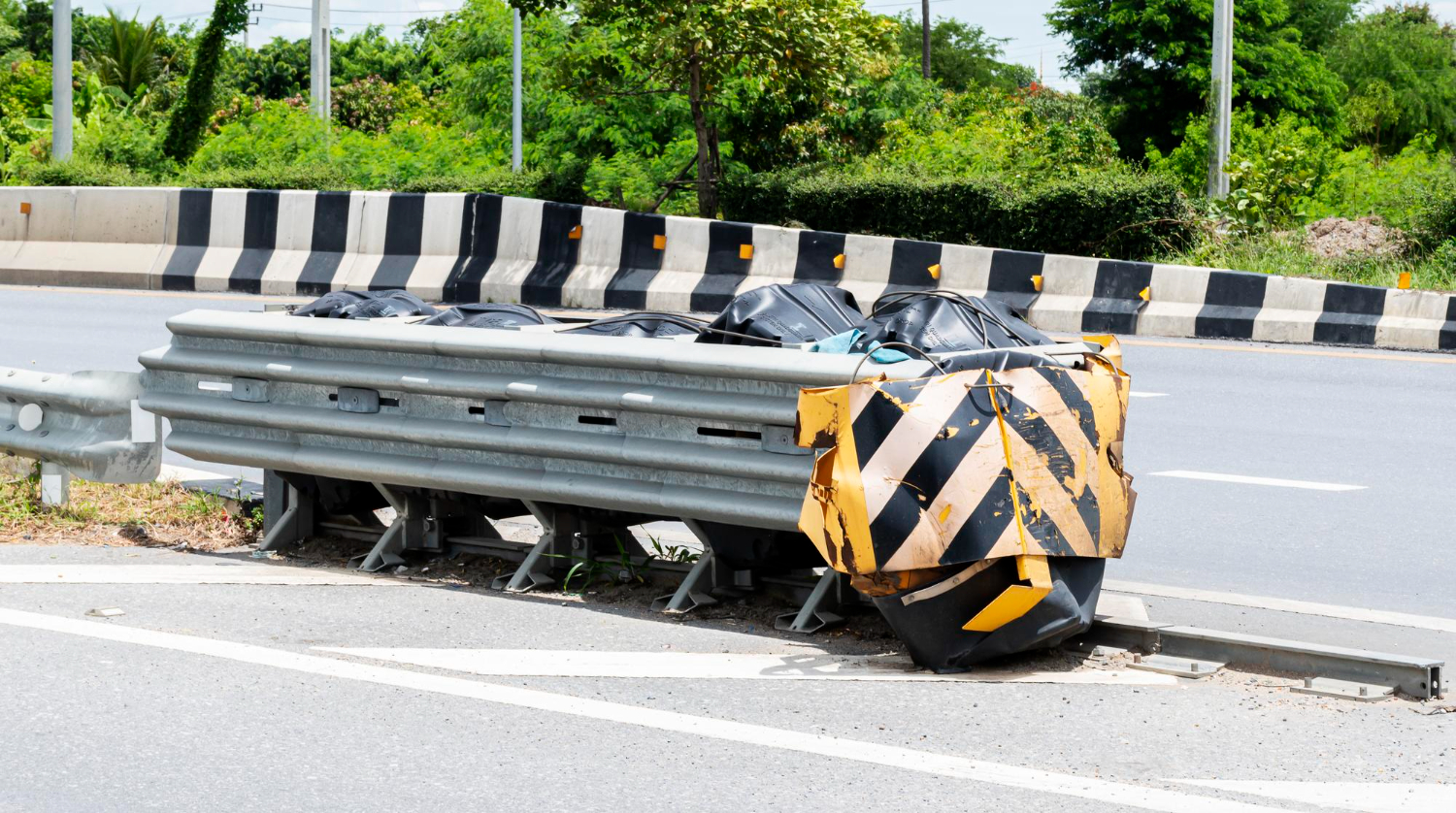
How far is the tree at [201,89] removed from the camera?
1004 inches

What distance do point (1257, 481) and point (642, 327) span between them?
3464 mm

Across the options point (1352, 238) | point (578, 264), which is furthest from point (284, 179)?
point (1352, 238)

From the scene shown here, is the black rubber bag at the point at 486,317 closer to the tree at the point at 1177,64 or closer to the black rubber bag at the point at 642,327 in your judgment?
the black rubber bag at the point at 642,327

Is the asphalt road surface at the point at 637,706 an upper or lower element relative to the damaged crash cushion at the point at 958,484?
lower

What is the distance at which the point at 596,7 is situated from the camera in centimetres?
1817

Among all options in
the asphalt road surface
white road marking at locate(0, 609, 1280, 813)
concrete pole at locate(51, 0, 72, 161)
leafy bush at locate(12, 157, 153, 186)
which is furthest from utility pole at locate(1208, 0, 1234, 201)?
concrete pole at locate(51, 0, 72, 161)

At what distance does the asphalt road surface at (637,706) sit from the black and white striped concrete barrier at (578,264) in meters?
6.52

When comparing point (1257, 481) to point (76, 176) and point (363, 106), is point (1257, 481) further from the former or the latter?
point (363, 106)

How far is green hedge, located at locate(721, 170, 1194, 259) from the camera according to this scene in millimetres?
15508

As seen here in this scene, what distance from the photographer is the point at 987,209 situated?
16078 mm

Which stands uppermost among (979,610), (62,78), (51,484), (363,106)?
(363,106)

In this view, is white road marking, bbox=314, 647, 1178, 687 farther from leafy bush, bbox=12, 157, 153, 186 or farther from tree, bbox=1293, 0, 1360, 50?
tree, bbox=1293, 0, 1360, 50

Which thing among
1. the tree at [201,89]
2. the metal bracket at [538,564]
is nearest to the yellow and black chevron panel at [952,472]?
the metal bracket at [538,564]

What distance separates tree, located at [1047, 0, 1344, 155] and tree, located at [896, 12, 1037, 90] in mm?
41069
